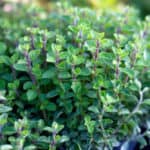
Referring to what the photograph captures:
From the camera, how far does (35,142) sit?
1101 millimetres

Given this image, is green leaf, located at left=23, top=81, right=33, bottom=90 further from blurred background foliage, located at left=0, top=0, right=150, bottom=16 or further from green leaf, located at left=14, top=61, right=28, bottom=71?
blurred background foliage, located at left=0, top=0, right=150, bottom=16

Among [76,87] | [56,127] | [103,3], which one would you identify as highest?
[103,3]

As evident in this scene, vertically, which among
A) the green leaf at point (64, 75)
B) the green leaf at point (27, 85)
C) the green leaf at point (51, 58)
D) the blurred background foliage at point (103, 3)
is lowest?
the green leaf at point (27, 85)

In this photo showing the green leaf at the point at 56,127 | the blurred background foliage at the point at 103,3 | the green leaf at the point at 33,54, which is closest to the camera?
the green leaf at the point at 56,127

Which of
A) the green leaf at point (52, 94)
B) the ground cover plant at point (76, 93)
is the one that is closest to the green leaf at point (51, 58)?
the ground cover plant at point (76, 93)

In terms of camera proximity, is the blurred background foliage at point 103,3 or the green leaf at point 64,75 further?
the blurred background foliage at point 103,3

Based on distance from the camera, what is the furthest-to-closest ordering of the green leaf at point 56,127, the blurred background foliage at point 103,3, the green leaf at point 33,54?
the blurred background foliage at point 103,3 < the green leaf at point 33,54 < the green leaf at point 56,127

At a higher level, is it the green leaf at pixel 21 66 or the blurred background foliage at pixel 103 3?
the blurred background foliage at pixel 103 3

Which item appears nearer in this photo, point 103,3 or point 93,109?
point 93,109

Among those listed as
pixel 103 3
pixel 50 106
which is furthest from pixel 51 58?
pixel 103 3

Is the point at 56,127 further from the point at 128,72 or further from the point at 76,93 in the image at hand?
the point at 128,72

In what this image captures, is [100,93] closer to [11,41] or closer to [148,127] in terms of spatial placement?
[148,127]

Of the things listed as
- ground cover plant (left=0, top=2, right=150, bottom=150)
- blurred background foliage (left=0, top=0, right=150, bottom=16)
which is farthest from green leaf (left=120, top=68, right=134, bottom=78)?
blurred background foliage (left=0, top=0, right=150, bottom=16)

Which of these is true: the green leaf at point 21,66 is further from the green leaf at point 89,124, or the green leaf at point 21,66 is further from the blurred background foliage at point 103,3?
the blurred background foliage at point 103,3
